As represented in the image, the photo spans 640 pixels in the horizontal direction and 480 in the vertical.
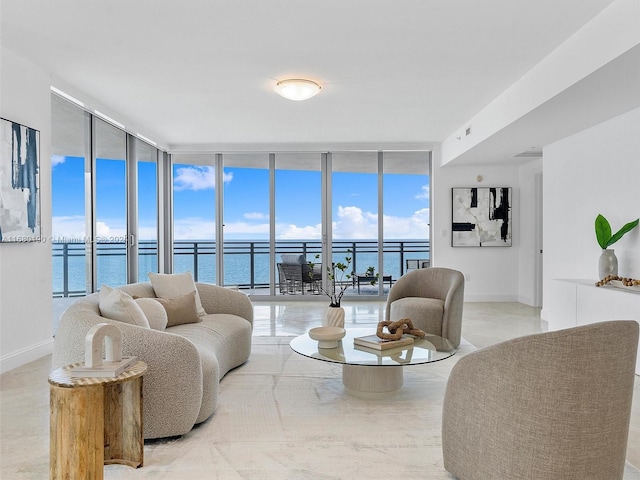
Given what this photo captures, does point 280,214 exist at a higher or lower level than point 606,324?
higher

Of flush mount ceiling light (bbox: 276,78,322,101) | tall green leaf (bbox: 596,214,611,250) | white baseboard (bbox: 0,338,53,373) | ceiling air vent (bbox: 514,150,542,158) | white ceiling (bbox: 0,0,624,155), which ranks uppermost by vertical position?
white ceiling (bbox: 0,0,624,155)

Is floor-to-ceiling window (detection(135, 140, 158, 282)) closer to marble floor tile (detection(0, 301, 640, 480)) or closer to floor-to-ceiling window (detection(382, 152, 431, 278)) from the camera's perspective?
marble floor tile (detection(0, 301, 640, 480))

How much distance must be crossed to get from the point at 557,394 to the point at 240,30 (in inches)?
121

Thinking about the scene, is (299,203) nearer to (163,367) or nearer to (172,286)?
(172,286)

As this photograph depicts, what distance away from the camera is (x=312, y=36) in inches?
141

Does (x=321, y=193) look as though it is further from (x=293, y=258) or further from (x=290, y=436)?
(x=290, y=436)

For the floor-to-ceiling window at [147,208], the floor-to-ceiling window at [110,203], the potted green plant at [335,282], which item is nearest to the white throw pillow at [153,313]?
the potted green plant at [335,282]

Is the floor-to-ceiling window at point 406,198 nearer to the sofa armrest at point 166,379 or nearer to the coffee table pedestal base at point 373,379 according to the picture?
the coffee table pedestal base at point 373,379

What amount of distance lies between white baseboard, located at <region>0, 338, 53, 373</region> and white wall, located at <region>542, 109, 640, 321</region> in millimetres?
4999

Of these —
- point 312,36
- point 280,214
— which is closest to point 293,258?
point 280,214

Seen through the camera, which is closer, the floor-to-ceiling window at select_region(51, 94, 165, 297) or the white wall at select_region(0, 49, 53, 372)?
the white wall at select_region(0, 49, 53, 372)

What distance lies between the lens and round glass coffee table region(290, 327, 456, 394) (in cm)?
302

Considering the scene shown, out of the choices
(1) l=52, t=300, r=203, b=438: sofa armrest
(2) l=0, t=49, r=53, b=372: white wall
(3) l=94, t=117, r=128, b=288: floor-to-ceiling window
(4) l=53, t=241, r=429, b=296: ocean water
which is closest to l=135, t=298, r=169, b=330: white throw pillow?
(1) l=52, t=300, r=203, b=438: sofa armrest

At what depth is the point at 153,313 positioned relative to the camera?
10.6 ft
